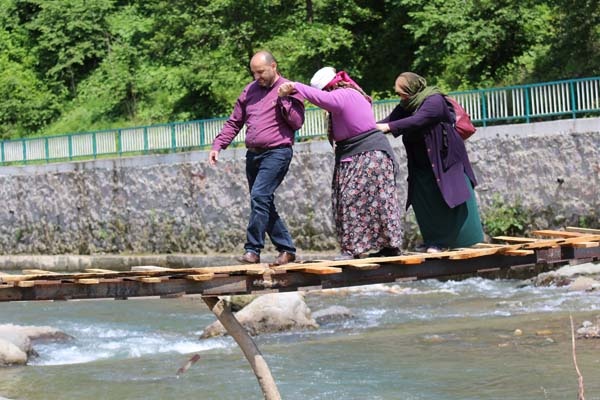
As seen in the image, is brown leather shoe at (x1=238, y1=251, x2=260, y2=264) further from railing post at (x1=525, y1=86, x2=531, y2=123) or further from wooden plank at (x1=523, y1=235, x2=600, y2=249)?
railing post at (x1=525, y1=86, x2=531, y2=123)

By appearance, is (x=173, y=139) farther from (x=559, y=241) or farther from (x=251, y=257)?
(x=251, y=257)

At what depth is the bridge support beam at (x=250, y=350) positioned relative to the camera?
28.8ft

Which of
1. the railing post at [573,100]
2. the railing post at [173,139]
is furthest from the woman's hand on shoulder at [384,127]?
the railing post at [173,139]

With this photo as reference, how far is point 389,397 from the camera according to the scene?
12.5 meters

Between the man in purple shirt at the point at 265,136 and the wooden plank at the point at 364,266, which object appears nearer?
the wooden plank at the point at 364,266

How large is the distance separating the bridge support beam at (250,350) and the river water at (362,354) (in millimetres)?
3821

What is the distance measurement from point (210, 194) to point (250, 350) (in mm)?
17284

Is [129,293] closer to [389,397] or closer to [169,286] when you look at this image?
[169,286]

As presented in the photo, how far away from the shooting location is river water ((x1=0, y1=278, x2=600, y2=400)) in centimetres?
1299

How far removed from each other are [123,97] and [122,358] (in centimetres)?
2393

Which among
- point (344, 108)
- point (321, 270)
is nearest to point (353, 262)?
point (321, 270)

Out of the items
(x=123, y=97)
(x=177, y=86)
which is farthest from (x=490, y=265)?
(x=123, y=97)

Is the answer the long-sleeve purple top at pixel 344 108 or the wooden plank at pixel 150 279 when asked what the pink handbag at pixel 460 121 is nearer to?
the long-sleeve purple top at pixel 344 108

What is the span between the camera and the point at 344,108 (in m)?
Answer: 8.48
